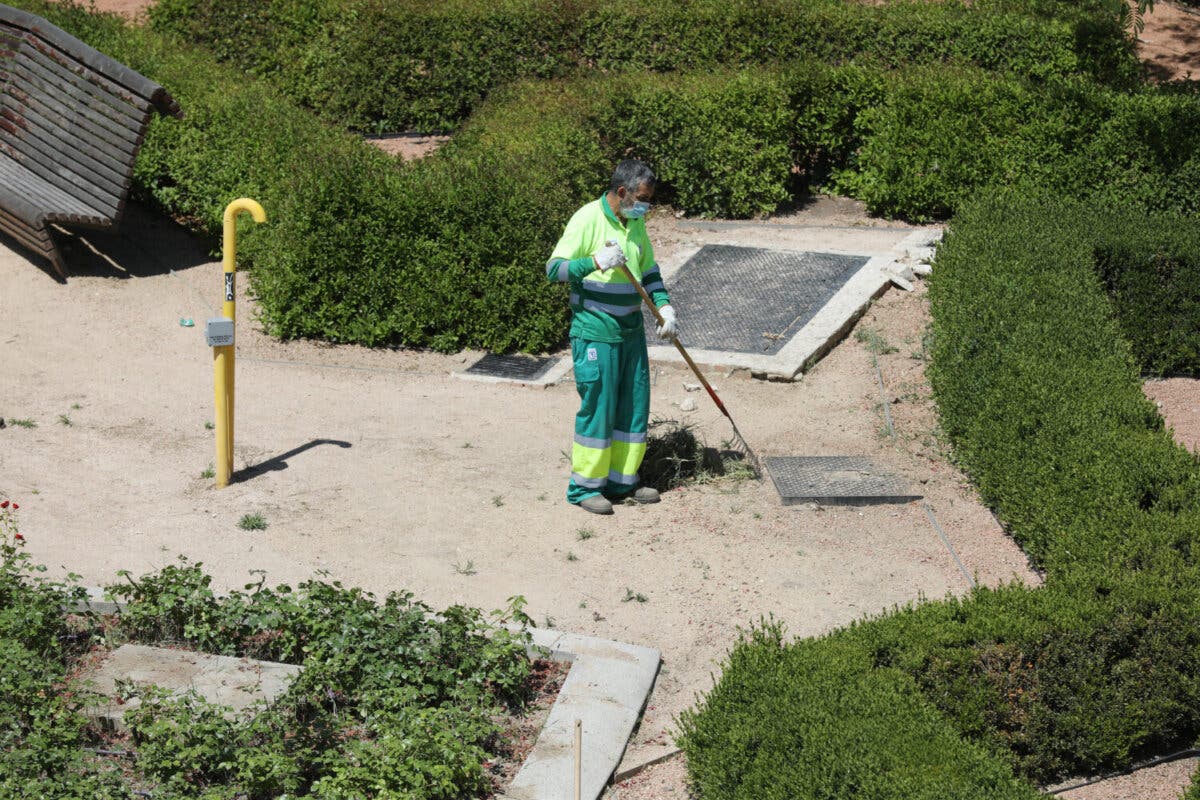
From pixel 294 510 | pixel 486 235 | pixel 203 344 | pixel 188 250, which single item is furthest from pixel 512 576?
pixel 188 250

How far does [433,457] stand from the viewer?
25.9ft

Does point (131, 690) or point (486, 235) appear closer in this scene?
point (131, 690)

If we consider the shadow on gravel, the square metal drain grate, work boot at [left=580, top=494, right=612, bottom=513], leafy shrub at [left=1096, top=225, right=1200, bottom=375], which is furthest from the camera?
the shadow on gravel

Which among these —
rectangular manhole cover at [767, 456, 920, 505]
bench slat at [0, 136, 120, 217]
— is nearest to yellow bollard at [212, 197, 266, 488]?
rectangular manhole cover at [767, 456, 920, 505]

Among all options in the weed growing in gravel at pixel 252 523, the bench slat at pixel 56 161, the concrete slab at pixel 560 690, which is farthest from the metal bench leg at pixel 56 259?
the concrete slab at pixel 560 690

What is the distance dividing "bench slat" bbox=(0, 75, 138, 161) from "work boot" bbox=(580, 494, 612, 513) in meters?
5.51

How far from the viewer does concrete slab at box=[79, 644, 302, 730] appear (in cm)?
511

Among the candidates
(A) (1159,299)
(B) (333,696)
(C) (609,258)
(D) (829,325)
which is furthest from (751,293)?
(B) (333,696)

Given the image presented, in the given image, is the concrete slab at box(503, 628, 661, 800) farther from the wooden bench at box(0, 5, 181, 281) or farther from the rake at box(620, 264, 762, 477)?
the wooden bench at box(0, 5, 181, 281)

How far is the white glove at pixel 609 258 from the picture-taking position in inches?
267

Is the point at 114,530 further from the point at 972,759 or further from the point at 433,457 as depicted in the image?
the point at 972,759

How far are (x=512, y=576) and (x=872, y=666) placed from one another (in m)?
2.04

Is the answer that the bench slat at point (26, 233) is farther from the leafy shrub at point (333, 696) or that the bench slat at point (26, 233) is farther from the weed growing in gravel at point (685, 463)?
the weed growing in gravel at point (685, 463)

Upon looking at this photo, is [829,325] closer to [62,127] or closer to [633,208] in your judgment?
[633,208]
